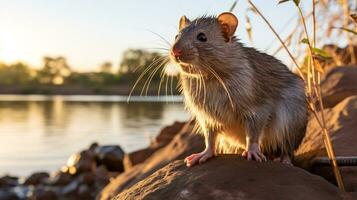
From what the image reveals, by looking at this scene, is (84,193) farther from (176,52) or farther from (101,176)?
(176,52)

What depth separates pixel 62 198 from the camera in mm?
15375

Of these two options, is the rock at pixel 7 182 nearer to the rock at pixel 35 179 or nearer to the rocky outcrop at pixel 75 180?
the rocky outcrop at pixel 75 180

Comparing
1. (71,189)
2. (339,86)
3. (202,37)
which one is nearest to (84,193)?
(71,189)

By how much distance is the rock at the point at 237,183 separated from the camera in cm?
362

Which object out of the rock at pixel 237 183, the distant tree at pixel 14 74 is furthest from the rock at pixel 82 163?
the distant tree at pixel 14 74

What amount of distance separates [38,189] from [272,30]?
13.6m

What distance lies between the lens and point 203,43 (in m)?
4.28

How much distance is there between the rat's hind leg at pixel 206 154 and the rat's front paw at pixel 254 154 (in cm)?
32

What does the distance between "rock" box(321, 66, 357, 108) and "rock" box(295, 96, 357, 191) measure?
1.03 meters

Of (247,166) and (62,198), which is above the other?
(247,166)

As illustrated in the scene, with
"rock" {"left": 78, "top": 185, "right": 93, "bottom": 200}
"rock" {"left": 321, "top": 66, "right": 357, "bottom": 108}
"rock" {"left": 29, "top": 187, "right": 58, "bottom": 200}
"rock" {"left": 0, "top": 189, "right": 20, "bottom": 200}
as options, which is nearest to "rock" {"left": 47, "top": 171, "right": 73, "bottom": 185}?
"rock" {"left": 29, "top": 187, "right": 58, "bottom": 200}

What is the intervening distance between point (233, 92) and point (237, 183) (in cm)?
80

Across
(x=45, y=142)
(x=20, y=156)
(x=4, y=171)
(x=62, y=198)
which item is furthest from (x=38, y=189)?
(x=45, y=142)

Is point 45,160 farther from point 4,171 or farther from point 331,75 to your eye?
point 331,75
